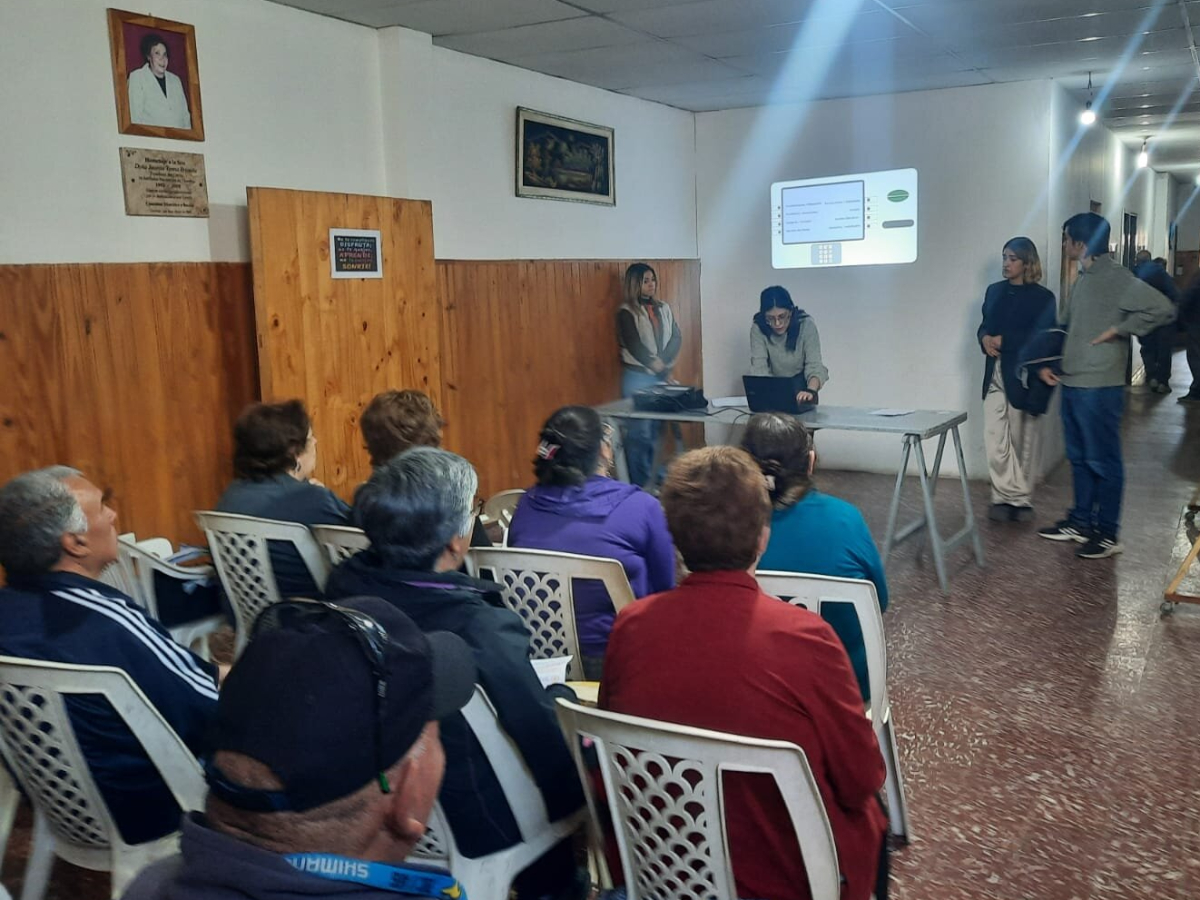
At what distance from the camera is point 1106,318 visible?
4.60m

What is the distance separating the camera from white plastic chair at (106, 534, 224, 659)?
2.74 m

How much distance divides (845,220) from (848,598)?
206 inches

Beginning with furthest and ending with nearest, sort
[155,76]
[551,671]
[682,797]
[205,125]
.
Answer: [205,125] → [155,76] → [551,671] → [682,797]

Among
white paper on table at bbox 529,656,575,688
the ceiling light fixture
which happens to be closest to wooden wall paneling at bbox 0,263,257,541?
white paper on table at bbox 529,656,575,688

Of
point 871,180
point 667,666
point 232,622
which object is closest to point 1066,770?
point 667,666

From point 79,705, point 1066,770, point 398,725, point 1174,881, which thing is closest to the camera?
point 398,725

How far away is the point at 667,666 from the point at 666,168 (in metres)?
6.02

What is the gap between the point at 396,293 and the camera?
4688 mm

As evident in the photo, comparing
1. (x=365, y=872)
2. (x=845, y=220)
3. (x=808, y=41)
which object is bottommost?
(x=365, y=872)

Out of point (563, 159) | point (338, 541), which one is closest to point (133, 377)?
point (338, 541)

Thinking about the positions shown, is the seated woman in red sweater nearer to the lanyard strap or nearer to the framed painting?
the lanyard strap

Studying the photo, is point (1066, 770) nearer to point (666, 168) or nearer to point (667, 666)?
point (667, 666)

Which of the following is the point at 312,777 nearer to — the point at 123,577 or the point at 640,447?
the point at 123,577

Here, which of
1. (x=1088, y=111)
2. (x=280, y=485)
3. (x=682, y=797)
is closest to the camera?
(x=682, y=797)
